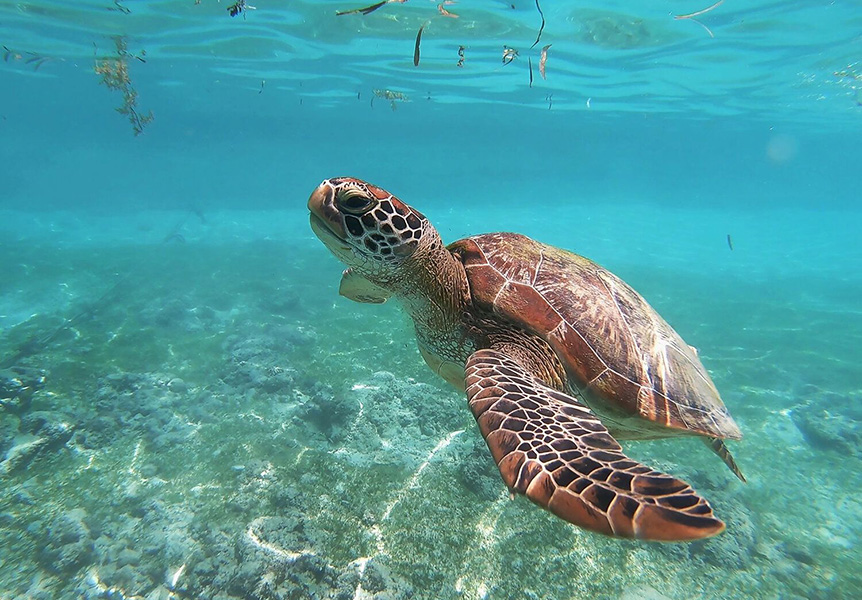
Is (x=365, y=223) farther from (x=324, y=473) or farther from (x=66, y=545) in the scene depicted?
(x=66, y=545)

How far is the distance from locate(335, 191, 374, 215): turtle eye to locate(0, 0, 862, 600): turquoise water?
287 cm

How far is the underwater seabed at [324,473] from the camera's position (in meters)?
3.55

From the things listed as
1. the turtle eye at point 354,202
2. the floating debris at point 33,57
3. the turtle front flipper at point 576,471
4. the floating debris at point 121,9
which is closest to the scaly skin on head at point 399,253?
the turtle eye at point 354,202

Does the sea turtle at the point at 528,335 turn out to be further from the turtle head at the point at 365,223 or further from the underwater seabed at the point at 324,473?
the underwater seabed at the point at 324,473

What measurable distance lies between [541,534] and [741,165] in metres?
78.7

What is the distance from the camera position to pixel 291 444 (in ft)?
16.8

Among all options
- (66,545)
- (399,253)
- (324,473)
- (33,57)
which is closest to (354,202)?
(399,253)

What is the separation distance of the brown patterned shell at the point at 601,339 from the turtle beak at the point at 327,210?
1.01m

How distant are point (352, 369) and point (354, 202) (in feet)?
16.2

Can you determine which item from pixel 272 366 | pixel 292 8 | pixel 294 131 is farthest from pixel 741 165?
pixel 272 366

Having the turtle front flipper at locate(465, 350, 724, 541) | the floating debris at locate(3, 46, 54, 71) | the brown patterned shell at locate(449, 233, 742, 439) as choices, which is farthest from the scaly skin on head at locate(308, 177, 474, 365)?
the floating debris at locate(3, 46, 54, 71)

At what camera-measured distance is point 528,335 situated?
277 cm

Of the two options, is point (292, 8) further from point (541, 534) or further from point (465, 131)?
point (465, 131)

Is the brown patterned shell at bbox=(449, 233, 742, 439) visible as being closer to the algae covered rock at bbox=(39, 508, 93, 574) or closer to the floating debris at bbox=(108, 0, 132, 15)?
the algae covered rock at bbox=(39, 508, 93, 574)
